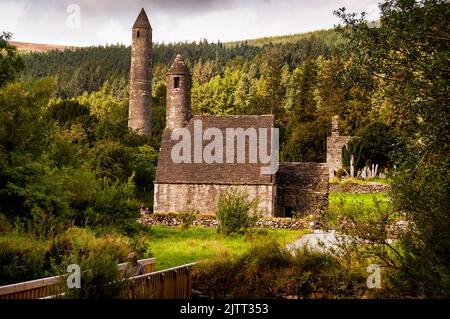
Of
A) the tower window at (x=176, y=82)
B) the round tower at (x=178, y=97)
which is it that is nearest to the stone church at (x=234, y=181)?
the round tower at (x=178, y=97)

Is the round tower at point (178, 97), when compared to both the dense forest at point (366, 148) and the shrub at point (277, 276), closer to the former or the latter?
the dense forest at point (366, 148)

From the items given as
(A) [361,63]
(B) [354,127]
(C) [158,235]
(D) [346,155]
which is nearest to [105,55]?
(B) [354,127]

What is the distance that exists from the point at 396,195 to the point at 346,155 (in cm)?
3741

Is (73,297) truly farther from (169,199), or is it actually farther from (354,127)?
(354,127)

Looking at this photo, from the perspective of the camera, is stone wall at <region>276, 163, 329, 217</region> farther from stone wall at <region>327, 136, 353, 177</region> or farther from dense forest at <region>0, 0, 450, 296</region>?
stone wall at <region>327, 136, 353, 177</region>

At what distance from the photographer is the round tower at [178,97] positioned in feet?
127

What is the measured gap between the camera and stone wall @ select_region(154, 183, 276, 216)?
3212cm

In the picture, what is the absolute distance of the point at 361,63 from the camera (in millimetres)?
12562

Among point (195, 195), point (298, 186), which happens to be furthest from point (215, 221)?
point (298, 186)

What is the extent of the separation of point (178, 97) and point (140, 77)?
27454 millimetres

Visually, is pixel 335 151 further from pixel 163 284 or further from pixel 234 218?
pixel 163 284

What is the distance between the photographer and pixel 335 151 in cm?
5041

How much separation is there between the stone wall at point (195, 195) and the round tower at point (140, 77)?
32427 millimetres

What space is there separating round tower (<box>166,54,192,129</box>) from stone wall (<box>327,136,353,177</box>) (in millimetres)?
16288
